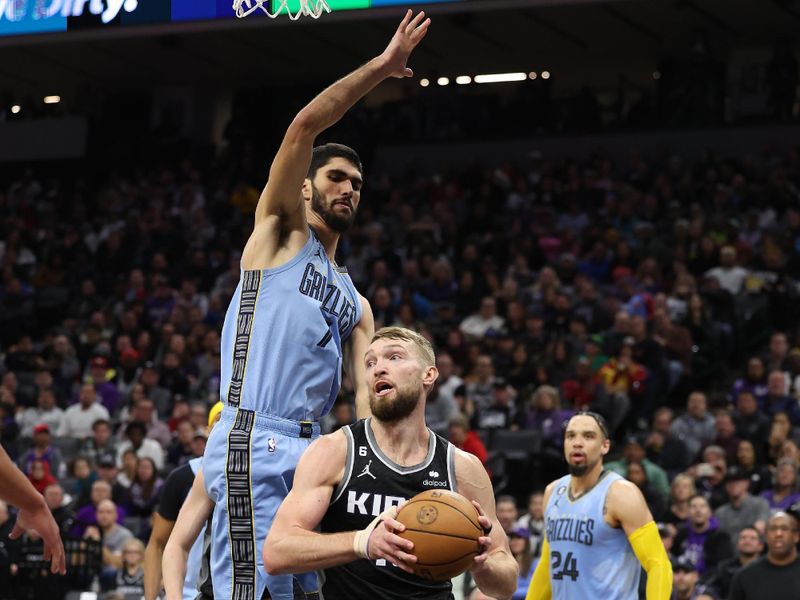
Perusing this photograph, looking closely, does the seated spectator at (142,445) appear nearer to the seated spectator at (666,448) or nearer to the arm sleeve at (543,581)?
the seated spectator at (666,448)

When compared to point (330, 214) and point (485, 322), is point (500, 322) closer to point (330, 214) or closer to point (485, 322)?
point (485, 322)

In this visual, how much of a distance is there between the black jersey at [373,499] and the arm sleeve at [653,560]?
9.51ft

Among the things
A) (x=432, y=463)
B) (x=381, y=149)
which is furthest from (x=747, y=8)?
(x=432, y=463)

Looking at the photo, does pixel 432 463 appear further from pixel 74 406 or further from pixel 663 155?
pixel 663 155

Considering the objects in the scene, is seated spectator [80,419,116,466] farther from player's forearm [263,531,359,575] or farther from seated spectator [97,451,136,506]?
player's forearm [263,531,359,575]

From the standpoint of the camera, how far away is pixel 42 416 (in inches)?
687

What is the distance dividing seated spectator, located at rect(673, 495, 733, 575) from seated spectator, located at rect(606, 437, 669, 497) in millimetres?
758

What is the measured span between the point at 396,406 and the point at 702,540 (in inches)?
316

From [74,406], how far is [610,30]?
37.1 ft

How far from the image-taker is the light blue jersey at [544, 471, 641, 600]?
321 inches

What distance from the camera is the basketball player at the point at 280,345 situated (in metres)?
5.30

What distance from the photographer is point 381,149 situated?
24672mm

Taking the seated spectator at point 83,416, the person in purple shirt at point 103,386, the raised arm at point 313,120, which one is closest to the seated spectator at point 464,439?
the seated spectator at point 83,416

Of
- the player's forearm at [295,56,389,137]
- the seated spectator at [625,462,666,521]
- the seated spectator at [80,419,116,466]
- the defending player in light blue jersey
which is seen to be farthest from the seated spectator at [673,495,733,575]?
the player's forearm at [295,56,389,137]
